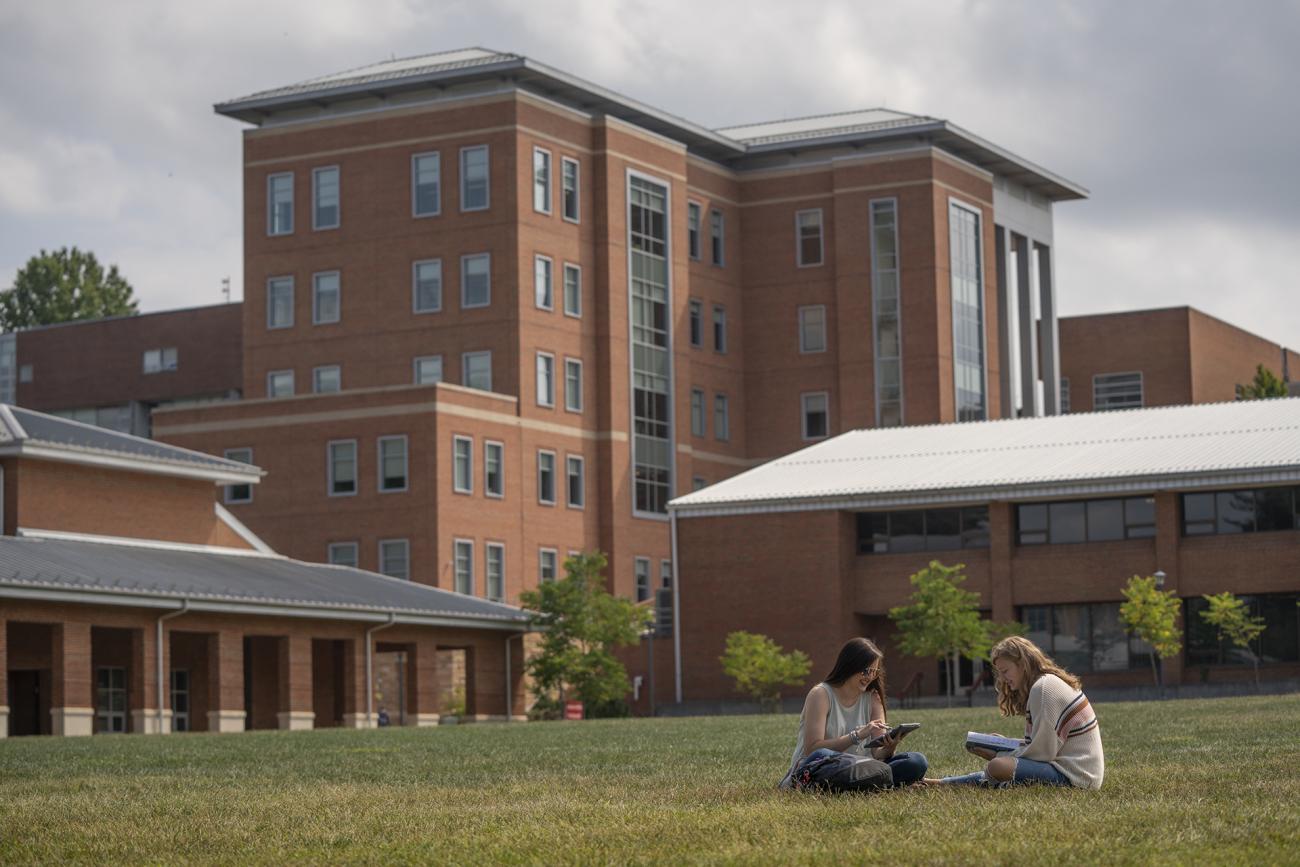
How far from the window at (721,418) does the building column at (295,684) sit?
4096cm

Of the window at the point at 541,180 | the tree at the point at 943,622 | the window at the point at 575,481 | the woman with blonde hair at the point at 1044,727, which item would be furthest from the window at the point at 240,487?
the woman with blonde hair at the point at 1044,727

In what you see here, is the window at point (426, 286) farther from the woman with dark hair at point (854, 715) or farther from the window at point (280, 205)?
the woman with dark hair at point (854, 715)

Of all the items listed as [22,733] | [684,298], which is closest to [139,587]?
[22,733]

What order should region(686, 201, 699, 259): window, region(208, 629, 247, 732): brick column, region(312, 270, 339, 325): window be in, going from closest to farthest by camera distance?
region(208, 629, 247, 732): brick column
region(312, 270, 339, 325): window
region(686, 201, 699, 259): window

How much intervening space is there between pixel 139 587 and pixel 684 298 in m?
46.4

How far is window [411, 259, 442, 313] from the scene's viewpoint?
8775cm

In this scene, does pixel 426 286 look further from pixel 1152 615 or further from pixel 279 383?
pixel 1152 615

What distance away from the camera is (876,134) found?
98.2 meters

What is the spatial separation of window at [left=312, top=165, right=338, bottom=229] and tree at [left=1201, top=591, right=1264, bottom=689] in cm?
4252

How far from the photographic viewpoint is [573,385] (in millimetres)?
88750

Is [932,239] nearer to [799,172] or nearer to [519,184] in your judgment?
[799,172]

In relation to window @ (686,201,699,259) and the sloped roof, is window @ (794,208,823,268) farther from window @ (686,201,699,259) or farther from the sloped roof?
the sloped roof

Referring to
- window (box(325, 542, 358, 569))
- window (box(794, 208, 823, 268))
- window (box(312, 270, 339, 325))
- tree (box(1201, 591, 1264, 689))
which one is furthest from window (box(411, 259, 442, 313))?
tree (box(1201, 591, 1264, 689))

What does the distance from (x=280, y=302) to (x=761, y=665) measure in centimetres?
3439
